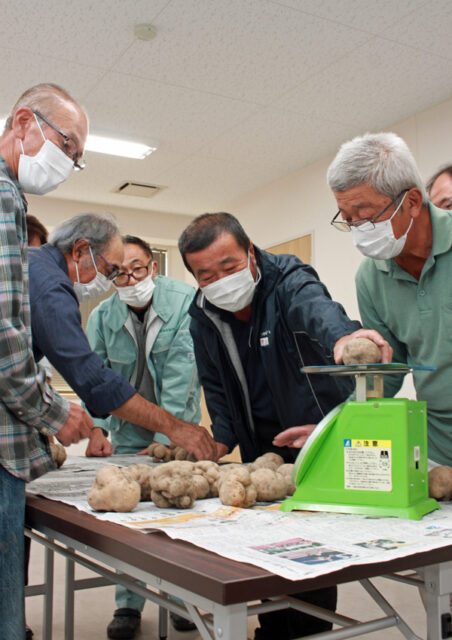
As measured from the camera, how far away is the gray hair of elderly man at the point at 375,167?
4.91ft

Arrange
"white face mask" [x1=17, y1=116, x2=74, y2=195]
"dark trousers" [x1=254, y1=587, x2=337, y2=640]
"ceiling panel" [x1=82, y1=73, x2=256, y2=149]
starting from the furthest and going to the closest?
1. "ceiling panel" [x1=82, y1=73, x2=256, y2=149]
2. "dark trousers" [x1=254, y1=587, x2=337, y2=640]
3. "white face mask" [x1=17, y1=116, x2=74, y2=195]

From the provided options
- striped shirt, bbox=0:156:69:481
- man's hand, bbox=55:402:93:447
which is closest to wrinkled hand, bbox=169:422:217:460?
man's hand, bbox=55:402:93:447

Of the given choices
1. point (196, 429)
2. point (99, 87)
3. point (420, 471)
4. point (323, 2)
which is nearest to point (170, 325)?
point (196, 429)

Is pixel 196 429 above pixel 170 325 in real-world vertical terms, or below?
below

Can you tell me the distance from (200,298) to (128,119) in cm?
276

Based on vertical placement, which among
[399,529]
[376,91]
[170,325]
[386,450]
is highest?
[376,91]

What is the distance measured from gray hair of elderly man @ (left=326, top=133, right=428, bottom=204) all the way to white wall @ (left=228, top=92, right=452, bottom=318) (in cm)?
261

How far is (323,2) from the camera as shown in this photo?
9.75 feet

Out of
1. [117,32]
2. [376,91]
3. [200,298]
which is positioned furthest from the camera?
[376,91]

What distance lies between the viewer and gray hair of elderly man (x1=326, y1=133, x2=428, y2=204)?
1498 mm

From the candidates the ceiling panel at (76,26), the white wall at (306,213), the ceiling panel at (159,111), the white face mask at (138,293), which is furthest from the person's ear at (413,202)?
the ceiling panel at (159,111)

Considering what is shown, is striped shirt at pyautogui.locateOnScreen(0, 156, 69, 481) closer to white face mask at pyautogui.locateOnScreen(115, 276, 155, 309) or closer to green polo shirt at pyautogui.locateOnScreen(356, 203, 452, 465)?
green polo shirt at pyautogui.locateOnScreen(356, 203, 452, 465)

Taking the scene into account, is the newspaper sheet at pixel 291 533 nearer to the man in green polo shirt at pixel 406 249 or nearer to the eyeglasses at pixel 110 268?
the man in green polo shirt at pixel 406 249

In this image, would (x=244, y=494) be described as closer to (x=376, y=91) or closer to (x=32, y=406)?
(x=32, y=406)
